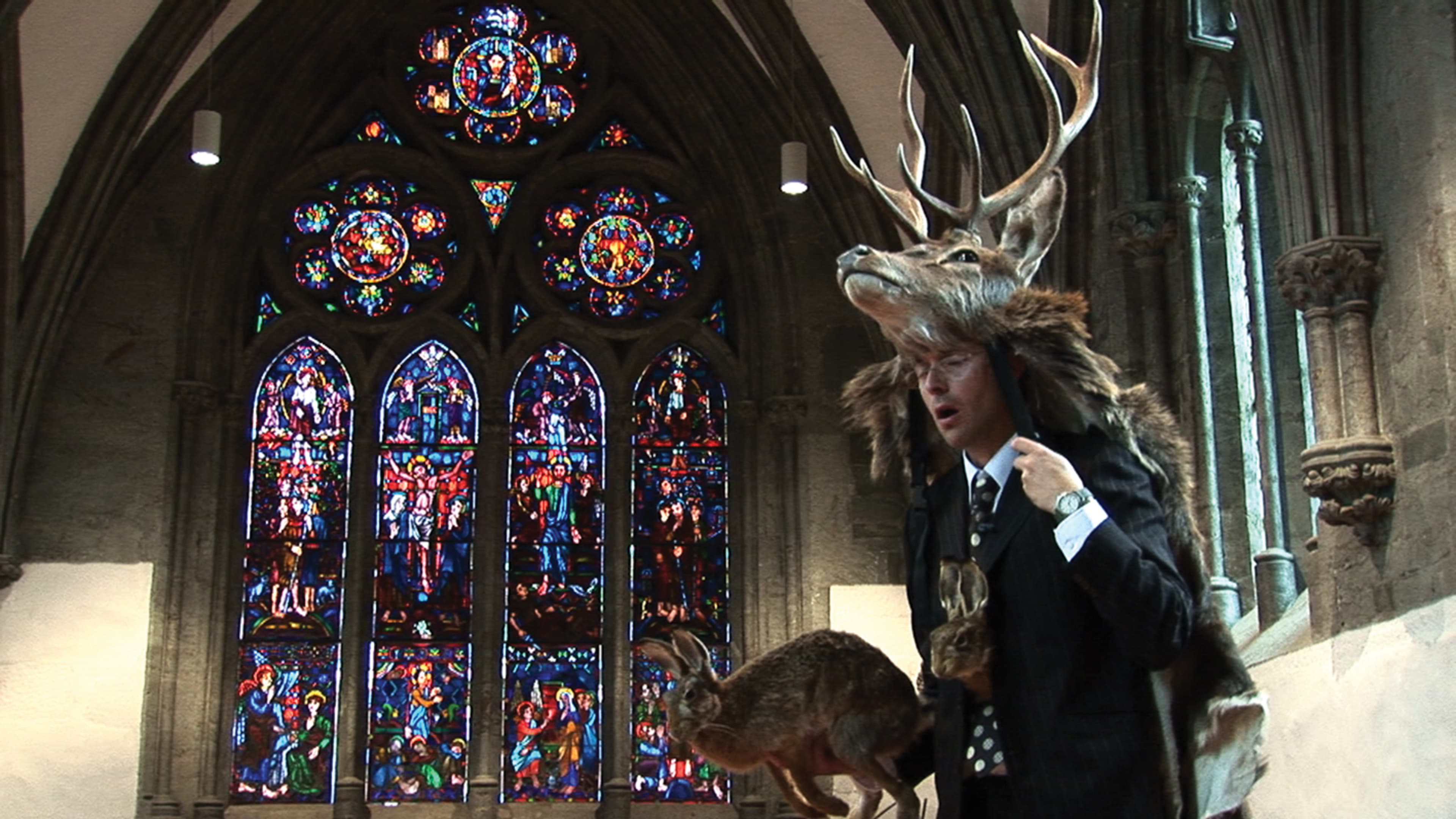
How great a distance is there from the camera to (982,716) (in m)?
2.58

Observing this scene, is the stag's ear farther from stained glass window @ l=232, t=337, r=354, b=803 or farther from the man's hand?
stained glass window @ l=232, t=337, r=354, b=803

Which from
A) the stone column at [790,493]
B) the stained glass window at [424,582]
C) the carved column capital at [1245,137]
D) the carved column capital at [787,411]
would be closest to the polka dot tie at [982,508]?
the carved column capital at [1245,137]

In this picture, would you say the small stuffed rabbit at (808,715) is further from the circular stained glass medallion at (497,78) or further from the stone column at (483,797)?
the circular stained glass medallion at (497,78)

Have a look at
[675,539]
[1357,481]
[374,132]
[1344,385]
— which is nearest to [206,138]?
[374,132]

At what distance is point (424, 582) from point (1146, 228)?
632 cm

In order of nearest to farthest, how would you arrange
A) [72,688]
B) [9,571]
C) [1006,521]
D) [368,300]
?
[1006,521] → [9,571] → [72,688] → [368,300]

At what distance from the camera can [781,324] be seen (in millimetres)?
14977

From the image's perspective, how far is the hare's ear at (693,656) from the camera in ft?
9.87

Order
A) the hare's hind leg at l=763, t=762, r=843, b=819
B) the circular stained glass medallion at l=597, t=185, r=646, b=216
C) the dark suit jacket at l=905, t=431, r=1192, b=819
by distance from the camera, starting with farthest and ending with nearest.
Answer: the circular stained glass medallion at l=597, t=185, r=646, b=216, the hare's hind leg at l=763, t=762, r=843, b=819, the dark suit jacket at l=905, t=431, r=1192, b=819

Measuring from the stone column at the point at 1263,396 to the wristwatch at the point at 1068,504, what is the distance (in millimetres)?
7418

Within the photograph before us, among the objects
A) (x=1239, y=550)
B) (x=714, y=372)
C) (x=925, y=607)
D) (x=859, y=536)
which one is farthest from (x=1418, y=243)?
(x=714, y=372)

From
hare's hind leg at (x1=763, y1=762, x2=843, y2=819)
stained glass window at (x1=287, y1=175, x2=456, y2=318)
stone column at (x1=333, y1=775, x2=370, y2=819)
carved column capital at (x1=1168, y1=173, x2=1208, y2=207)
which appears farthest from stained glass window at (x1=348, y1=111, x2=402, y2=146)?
hare's hind leg at (x1=763, y1=762, x2=843, y2=819)

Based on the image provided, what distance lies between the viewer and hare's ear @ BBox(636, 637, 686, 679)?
3.06 metres

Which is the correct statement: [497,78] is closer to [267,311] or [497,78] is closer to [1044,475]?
[267,311]
